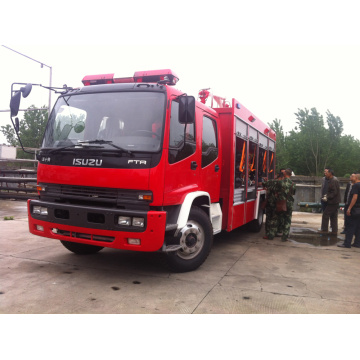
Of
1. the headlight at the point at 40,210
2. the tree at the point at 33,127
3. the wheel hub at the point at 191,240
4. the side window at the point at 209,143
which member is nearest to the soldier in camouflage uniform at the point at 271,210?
the side window at the point at 209,143

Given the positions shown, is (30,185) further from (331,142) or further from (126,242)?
(331,142)

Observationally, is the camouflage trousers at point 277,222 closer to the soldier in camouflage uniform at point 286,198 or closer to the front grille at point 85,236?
the soldier in camouflage uniform at point 286,198

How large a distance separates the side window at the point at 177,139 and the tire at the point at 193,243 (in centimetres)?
84

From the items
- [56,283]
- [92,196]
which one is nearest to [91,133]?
[92,196]

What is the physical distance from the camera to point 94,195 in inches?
168

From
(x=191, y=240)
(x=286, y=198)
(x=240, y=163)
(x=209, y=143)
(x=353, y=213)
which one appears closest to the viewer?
(x=191, y=240)

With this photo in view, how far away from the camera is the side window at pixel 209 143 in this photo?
5191mm

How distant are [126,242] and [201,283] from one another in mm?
1163

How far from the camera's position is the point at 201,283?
445 centimetres

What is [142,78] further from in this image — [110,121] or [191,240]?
[191,240]

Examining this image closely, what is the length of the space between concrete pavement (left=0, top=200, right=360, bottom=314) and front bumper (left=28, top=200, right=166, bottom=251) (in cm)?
56

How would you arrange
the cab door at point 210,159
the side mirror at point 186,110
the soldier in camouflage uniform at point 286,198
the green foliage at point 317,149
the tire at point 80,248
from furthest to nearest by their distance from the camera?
1. the green foliage at point 317,149
2. the soldier in camouflage uniform at point 286,198
3. the tire at point 80,248
4. the cab door at point 210,159
5. the side mirror at point 186,110

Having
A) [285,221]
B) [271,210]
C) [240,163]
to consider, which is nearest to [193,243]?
[240,163]

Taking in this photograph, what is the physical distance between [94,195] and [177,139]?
1288mm
